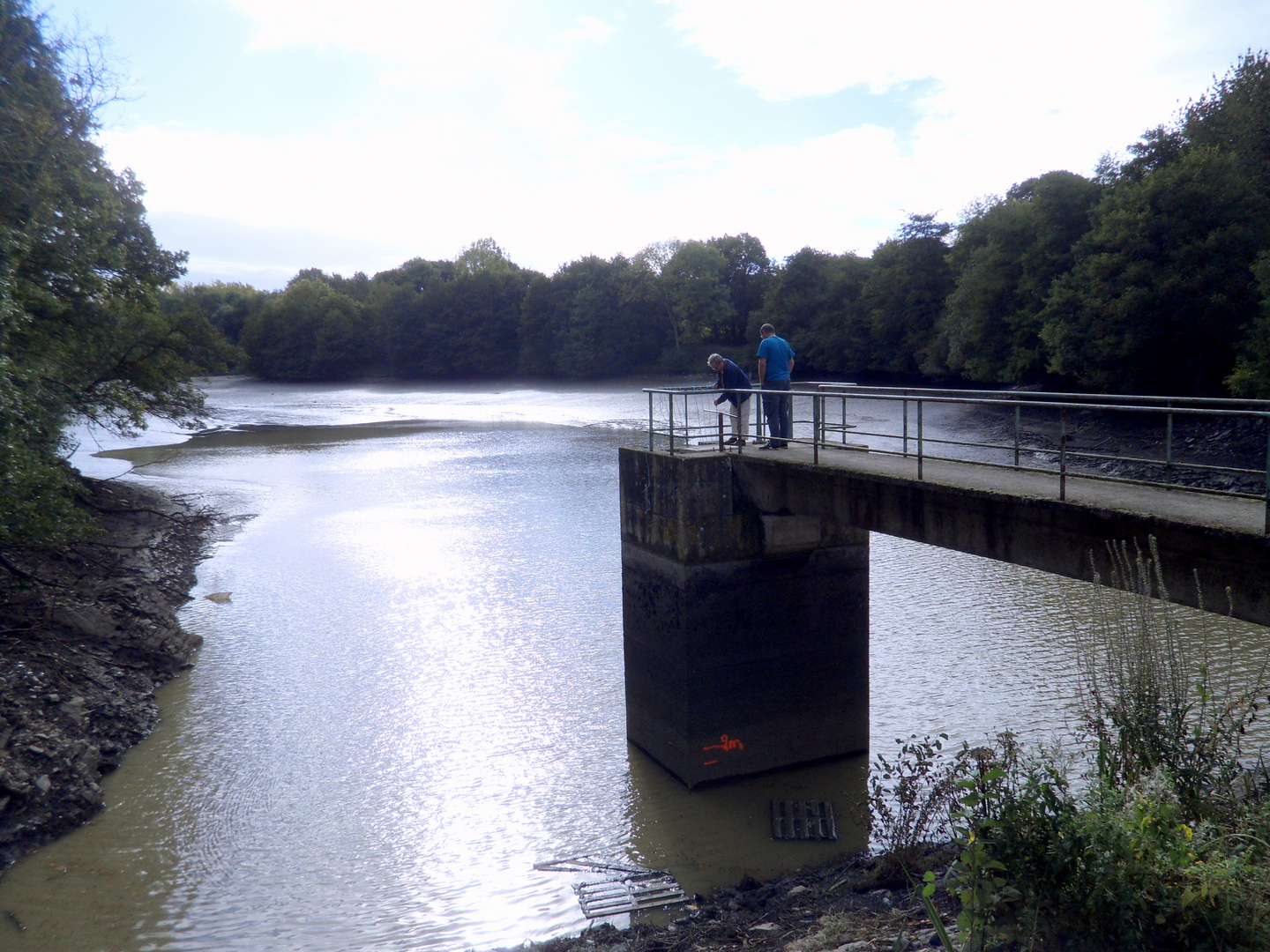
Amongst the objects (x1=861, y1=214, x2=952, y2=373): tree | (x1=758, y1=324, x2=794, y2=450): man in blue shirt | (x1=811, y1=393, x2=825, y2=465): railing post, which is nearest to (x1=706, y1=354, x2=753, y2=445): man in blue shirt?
(x1=758, y1=324, x2=794, y2=450): man in blue shirt

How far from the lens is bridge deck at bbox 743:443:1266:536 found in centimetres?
607

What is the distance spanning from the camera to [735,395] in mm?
10891

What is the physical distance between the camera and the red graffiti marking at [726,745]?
33.7ft

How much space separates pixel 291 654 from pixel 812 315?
5659 centimetres

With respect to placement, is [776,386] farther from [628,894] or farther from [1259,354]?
[1259,354]

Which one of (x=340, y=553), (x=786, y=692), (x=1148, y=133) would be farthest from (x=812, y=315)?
(x=786, y=692)

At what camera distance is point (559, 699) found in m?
13.3

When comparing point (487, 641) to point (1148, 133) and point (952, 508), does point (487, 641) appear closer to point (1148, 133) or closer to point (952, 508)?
point (952, 508)

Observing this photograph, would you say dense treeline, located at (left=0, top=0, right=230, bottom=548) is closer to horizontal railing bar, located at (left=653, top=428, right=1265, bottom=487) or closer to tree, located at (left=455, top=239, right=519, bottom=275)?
horizontal railing bar, located at (left=653, top=428, right=1265, bottom=487)

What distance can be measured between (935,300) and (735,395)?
5112cm

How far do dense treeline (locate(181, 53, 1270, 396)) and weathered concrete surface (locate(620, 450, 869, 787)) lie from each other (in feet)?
73.7

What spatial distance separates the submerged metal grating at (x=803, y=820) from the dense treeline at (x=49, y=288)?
954 centimetres

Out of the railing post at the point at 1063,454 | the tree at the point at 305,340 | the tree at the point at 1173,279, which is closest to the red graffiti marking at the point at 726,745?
the railing post at the point at 1063,454

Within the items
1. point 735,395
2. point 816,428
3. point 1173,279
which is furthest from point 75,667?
point 1173,279
